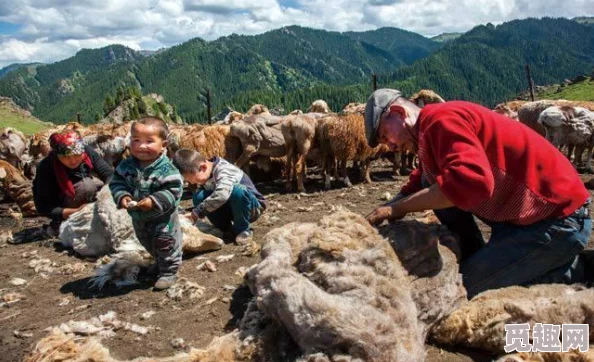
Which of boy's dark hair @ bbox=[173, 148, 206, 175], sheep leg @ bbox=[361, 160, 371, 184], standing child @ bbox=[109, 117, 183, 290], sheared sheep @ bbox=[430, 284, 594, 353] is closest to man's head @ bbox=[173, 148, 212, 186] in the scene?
boy's dark hair @ bbox=[173, 148, 206, 175]

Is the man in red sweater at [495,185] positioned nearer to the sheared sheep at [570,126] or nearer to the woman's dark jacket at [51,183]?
the woman's dark jacket at [51,183]

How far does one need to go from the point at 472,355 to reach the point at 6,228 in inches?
304

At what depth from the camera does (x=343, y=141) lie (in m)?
9.97

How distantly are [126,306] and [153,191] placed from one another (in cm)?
108

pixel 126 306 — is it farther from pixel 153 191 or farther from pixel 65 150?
pixel 65 150

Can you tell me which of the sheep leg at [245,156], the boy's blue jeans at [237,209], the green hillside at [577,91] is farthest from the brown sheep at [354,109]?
the green hillside at [577,91]

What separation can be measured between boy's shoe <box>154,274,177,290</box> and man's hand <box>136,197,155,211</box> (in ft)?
2.65

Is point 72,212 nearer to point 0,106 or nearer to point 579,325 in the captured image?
point 579,325

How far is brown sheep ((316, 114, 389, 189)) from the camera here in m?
9.98

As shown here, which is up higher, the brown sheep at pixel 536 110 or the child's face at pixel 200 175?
the brown sheep at pixel 536 110

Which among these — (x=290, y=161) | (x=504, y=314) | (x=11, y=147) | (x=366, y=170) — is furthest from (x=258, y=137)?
(x=504, y=314)

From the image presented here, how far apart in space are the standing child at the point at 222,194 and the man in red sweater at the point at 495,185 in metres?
2.62

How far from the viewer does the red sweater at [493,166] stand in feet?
8.97

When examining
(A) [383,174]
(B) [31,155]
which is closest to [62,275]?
(A) [383,174]
